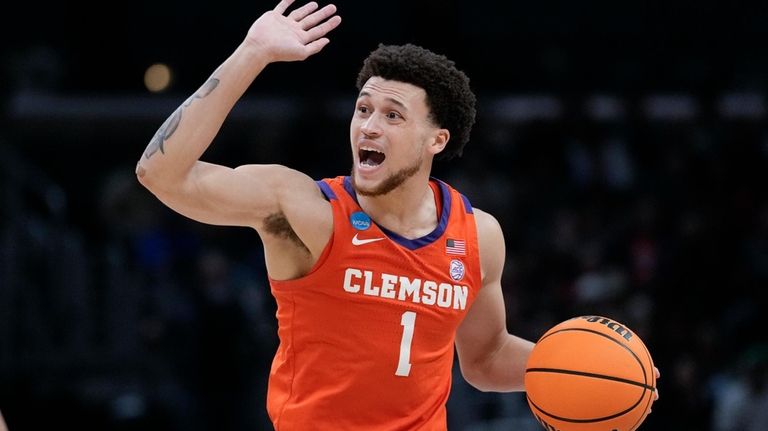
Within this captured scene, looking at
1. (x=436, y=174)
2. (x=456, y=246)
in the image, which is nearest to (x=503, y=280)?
(x=436, y=174)

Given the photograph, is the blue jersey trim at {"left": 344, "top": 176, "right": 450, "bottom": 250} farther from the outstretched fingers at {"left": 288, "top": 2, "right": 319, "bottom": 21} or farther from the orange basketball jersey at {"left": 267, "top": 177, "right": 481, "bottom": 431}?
the outstretched fingers at {"left": 288, "top": 2, "right": 319, "bottom": 21}

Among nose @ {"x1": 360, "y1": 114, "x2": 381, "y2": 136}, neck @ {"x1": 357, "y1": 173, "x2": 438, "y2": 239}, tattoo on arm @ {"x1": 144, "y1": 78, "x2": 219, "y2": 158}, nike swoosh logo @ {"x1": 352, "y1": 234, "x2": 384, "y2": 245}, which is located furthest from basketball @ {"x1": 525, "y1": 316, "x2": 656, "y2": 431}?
tattoo on arm @ {"x1": 144, "y1": 78, "x2": 219, "y2": 158}

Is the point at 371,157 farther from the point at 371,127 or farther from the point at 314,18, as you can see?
the point at 314,18

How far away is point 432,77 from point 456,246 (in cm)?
68

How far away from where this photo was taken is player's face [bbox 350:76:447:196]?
465 cm

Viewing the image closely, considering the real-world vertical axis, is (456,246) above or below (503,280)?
above

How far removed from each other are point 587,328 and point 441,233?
68cm

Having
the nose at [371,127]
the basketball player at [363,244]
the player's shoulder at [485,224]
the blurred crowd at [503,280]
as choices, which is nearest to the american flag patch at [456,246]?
the basketball player at [363,244]

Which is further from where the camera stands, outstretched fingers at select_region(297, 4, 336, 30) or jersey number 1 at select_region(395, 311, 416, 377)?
jersey number 1 at select_region(395, 311, 416, 377)

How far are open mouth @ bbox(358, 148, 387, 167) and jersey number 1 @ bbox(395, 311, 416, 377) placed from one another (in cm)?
59

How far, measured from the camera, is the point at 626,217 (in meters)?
11.9

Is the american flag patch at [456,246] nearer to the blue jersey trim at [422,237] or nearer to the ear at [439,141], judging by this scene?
the blue jersey trim at [422,237]

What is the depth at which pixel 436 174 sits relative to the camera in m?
12.1

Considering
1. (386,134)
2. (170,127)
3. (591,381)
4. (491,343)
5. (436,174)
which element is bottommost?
(436,174)
